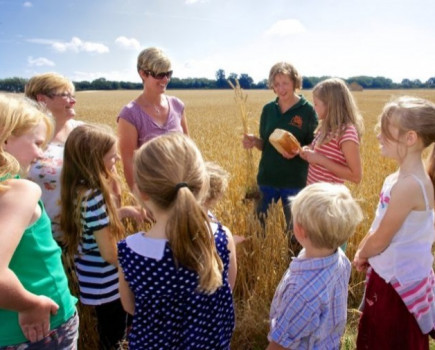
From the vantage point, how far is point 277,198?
3.33 m

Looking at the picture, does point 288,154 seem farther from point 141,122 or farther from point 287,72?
point 141,122

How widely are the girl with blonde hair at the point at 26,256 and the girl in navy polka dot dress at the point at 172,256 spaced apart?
0.90ft

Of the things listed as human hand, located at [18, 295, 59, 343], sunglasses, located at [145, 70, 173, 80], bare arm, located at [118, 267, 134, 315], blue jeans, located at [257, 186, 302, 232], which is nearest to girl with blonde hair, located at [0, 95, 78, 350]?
human hand, located at [18, 295, 59, 343]

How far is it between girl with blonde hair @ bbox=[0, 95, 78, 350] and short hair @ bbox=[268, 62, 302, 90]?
1.99 metres

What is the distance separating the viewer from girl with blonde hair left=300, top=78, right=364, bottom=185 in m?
2.59

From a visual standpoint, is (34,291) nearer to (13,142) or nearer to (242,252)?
(13,142)

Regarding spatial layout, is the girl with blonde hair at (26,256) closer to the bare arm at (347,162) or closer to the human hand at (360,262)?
the human hand at (360,262)

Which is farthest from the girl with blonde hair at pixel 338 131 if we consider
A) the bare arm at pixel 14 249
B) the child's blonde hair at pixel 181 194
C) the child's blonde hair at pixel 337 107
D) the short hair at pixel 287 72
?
the bare arm at pixel 14 249

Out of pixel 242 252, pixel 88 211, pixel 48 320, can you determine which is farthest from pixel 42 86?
pixel 242 252

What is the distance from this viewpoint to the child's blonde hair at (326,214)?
155cm

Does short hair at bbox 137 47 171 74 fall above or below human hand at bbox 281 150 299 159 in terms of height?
above

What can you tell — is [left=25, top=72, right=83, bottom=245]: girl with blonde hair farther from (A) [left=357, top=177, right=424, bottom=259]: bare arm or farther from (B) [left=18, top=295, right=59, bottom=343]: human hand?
(A) [left=357, top=177, right=424, bottom=259]: bare arm

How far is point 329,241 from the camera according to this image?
1587 mm

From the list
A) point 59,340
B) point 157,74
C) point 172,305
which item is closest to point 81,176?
point 59,340
